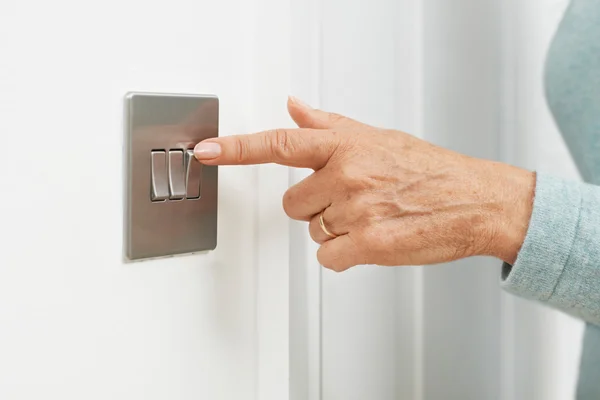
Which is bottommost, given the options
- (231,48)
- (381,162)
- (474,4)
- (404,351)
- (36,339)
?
(404,351)

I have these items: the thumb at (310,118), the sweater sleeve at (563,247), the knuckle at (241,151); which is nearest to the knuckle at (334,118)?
the thumb at (310,118)

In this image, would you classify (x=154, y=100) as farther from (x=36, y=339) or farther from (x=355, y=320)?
(x=355, y=320)

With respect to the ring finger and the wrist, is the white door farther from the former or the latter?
the wrist

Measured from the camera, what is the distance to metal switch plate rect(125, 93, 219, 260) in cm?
47

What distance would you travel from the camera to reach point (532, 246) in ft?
1.85

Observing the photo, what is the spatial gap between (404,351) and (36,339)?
1.73 ft

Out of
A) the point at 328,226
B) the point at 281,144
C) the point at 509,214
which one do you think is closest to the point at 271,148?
the point at 281,144

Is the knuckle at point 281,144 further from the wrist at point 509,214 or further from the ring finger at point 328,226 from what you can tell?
the wrist at point 509,214

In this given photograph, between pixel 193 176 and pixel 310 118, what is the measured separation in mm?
125

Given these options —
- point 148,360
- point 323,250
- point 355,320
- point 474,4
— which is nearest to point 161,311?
point 148,360

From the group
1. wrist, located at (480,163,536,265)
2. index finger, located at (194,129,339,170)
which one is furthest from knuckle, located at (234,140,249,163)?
wrist, located at (480,163,536,265)

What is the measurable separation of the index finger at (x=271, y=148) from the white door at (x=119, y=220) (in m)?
0.05

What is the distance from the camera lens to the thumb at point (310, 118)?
0.55 meters

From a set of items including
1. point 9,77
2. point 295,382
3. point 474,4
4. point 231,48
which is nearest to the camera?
point 9,77
